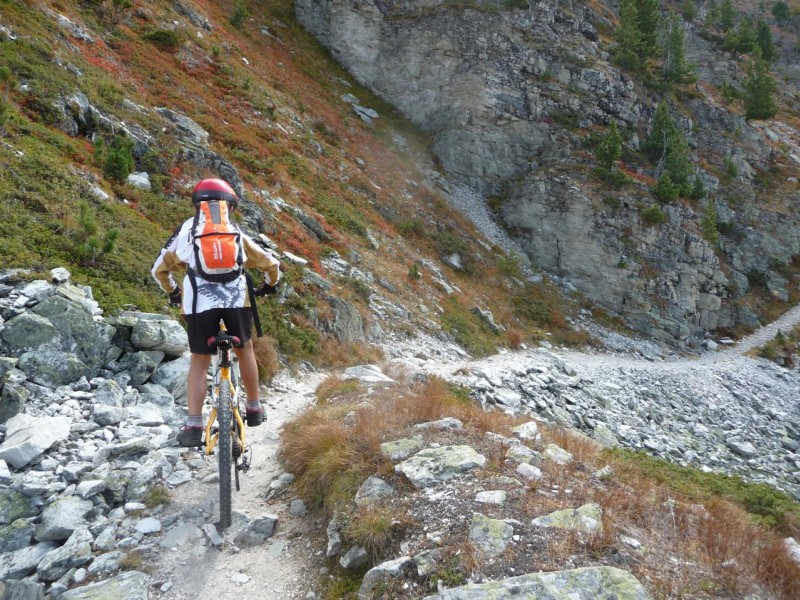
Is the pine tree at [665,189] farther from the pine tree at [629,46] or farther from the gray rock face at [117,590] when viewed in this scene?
the gray rock face at [117,590]

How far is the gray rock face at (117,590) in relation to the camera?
3.57 m

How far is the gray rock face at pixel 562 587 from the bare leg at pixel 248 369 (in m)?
2.92

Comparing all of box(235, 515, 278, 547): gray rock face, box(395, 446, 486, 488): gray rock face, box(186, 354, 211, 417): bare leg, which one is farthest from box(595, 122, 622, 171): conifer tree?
box(235, 515, 278, 547): gray rock face

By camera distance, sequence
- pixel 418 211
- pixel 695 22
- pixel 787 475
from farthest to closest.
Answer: pixel 695 22, pixel 418 211, pixel 787 475

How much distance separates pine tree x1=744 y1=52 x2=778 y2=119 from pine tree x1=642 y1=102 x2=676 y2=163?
49.6 ft

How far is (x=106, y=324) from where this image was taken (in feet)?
22.6

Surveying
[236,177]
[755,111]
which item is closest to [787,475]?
[236,177]

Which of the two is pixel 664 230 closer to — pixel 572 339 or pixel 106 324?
pixel 572 339

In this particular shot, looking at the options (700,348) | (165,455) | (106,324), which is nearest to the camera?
(165,455)

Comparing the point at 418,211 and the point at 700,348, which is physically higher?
the point at 418,211

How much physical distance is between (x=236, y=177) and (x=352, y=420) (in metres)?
13.8

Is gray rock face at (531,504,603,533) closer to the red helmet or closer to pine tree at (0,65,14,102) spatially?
the red helmet

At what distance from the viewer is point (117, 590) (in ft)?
12.0

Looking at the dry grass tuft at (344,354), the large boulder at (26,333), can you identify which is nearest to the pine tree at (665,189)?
the dry grass tuft at (344,354)
